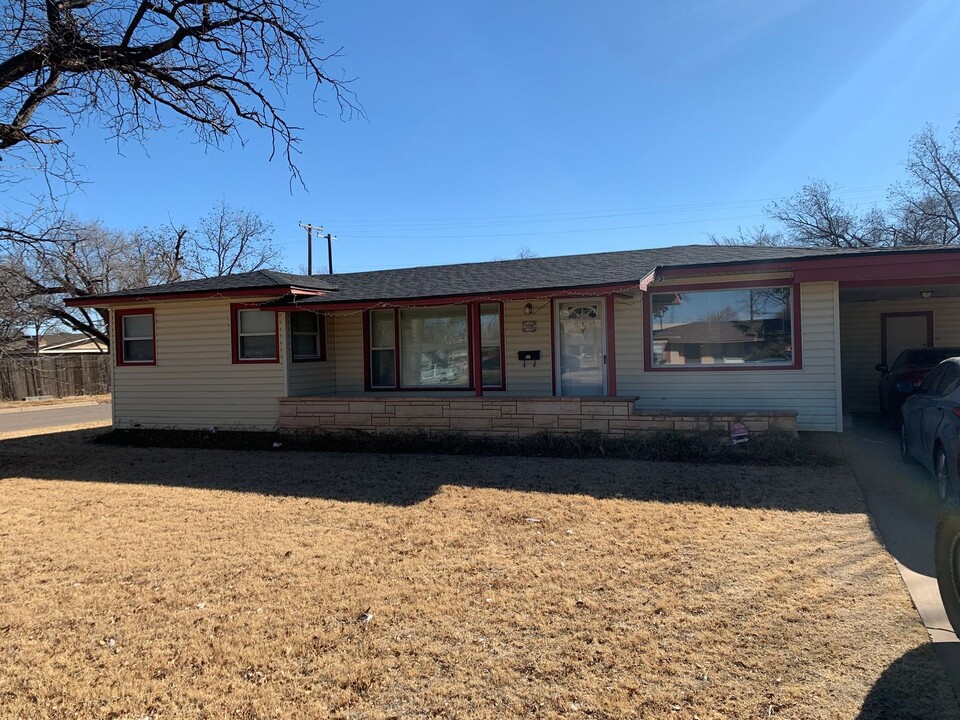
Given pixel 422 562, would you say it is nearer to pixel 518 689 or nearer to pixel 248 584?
pixel 248 584

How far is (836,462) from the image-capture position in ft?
25.9

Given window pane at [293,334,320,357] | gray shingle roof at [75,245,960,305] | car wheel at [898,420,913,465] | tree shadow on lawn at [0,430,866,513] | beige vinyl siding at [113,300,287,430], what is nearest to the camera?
tree shadow on lawn at [0,430,866,513]

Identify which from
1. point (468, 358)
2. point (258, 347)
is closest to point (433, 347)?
point (468, 358)

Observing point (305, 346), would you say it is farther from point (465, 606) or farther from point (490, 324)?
point (465, 606)

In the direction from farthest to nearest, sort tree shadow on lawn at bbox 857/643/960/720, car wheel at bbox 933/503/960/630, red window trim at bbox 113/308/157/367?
red window trim at bbox 113/308/157/367, car wheel at bbox 933/503/960/630, tree shadow on lawn at bbox 857/643/960/720

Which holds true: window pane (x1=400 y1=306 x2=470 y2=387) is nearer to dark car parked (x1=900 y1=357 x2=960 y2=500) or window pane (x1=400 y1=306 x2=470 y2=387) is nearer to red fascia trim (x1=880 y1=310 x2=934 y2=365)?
dark car parked (x1=900 y1=357 x2=960 y2=500)

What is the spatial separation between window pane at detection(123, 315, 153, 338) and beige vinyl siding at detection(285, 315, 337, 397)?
11.2 ft

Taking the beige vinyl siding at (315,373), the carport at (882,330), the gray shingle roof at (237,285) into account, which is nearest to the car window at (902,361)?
the carport at (882,330)

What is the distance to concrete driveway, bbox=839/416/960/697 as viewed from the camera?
3.52 meters

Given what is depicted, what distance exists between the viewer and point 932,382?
6949 mm

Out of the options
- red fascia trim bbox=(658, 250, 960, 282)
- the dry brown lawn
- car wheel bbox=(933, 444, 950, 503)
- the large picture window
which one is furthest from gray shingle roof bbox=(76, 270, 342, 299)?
car wheel bbox=(933, 444, 950, 503)

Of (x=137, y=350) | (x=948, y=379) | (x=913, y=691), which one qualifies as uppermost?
(x=137, y=350)

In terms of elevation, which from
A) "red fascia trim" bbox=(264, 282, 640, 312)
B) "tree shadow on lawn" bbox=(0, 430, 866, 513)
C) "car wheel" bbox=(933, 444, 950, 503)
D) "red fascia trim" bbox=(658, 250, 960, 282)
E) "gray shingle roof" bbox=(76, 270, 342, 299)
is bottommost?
"tree shadow on lawn" bbox=(0, 430, 866, 513)

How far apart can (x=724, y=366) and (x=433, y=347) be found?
5448 mm
